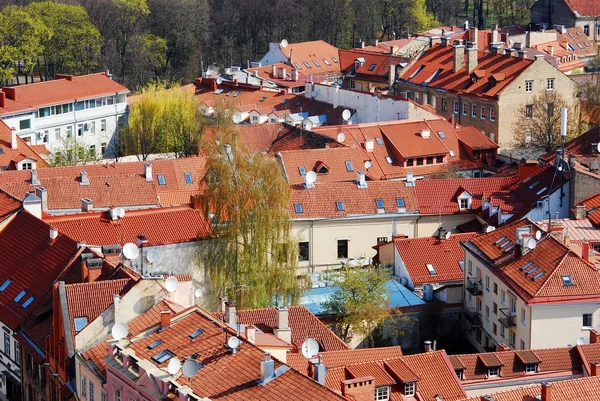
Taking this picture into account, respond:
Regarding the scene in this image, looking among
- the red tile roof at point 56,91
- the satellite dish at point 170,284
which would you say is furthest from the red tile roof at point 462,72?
the satellite dish at point 170,284

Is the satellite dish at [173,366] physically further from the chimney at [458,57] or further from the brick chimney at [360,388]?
the chimney at [458,57]

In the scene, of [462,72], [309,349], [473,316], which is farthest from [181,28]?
[309,349]

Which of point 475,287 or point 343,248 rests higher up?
point 475,287

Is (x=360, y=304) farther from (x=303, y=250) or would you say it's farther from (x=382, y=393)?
(x=382, y=393)

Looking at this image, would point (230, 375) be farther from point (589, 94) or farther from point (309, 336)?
point (589, 94)

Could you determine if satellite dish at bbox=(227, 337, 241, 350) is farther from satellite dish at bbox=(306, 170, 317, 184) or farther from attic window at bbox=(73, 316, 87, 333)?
satellite dish at bbox=(306, 170, 317, 184)

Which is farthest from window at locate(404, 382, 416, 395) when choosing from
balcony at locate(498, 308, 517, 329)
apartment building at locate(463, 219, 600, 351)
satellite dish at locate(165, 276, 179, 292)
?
balcony at locate(498, 308, 517, 329)
